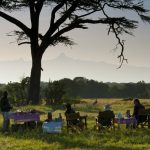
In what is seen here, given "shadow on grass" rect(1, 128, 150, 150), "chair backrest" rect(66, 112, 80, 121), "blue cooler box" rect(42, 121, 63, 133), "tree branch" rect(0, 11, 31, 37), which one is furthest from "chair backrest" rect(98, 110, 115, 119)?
"tree branch" rect(0, 11, 31, 37)

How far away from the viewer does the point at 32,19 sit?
41.1 m

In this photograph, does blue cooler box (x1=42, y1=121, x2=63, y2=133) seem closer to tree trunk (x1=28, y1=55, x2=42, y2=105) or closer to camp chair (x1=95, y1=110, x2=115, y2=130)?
camp chair (x1=95, y1=110, x2=115, y2=130)

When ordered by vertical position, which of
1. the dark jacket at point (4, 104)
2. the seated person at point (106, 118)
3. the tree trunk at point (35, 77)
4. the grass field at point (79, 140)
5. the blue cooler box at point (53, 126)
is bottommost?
the grass field at point (79, 140)

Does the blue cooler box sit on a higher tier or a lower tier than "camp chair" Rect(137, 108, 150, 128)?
lower

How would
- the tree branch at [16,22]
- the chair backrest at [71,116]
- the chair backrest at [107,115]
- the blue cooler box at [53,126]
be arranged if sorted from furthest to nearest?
the tree branch at [16,22]
the chair backrest at [107,115]
the chair backrest at [71,116]
the blue cooler box at [53,126]

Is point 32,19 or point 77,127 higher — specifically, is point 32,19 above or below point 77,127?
above

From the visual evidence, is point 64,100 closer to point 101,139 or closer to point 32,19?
point 32,19

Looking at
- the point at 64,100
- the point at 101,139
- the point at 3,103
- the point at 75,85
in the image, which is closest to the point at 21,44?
the point at 64,100

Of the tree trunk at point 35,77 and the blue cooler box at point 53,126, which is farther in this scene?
the tree trunk at point 35,77

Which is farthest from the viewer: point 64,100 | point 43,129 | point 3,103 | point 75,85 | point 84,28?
point 75,85

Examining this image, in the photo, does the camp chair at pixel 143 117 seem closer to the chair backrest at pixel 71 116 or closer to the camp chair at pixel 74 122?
the camp chair at pixel 74 122

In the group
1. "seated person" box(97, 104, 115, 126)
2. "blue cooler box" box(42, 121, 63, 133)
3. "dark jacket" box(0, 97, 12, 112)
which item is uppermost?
"dark jacket" box(0, 97, 12, 112)

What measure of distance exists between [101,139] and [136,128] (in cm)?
412

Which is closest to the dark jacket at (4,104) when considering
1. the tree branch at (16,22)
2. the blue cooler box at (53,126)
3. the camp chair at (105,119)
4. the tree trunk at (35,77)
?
Answer: the blue cooler box at (53,126)
